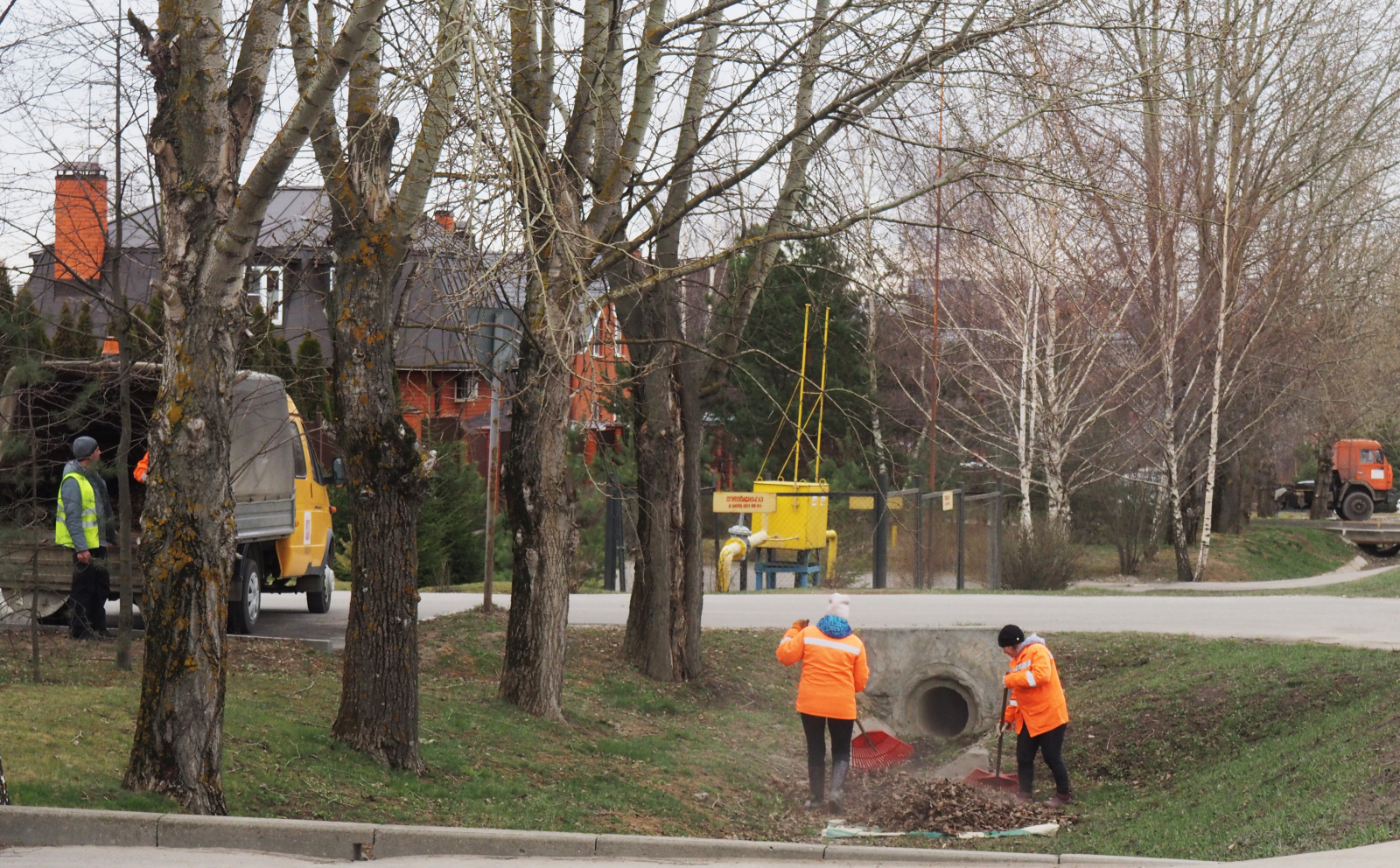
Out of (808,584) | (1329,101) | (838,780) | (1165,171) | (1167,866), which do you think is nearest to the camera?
(1167,866)

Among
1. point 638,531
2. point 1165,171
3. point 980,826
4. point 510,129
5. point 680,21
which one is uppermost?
point 1165,171

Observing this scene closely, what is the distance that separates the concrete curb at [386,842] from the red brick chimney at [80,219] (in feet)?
13.3

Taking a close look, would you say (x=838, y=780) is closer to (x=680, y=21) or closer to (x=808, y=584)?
(x=680, y=21)

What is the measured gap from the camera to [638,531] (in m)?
13.6

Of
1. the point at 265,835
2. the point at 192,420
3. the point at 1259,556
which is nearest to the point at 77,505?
the point at 192,420

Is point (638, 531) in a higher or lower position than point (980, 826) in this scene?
higher

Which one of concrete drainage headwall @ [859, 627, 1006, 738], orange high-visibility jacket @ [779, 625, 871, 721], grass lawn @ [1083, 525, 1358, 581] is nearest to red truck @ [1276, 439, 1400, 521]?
grass lawn @ [1083, 525, 1358, 581]

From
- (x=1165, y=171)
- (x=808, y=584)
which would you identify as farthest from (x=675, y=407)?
(x=1165, y=171)

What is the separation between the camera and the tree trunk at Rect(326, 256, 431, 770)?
8453 mm

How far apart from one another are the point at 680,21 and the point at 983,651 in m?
8.00

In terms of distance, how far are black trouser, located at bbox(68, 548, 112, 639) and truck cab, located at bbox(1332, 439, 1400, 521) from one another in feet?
145

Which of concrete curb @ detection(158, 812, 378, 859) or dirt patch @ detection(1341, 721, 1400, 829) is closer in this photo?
concrete curb @ detection(158, 812, 378, 859)

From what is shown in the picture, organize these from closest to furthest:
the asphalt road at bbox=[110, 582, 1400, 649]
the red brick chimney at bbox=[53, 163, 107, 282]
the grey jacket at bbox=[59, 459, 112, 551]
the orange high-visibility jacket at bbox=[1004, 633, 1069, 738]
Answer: the red brick chimney at bbox=[53, 163, 107, 282] < the orange high-visibility jacket at bbox=[1004, 633, 1069, 738] < the grey jacket at bbox=[59, 459, 112, 551] < the asphalt road at bbox=[110, 582, 1400, 649]

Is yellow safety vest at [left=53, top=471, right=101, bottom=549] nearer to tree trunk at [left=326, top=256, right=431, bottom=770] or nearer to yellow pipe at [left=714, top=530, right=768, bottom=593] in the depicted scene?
tree trunk at [left=326, top=256, right=431, bottom=770]
